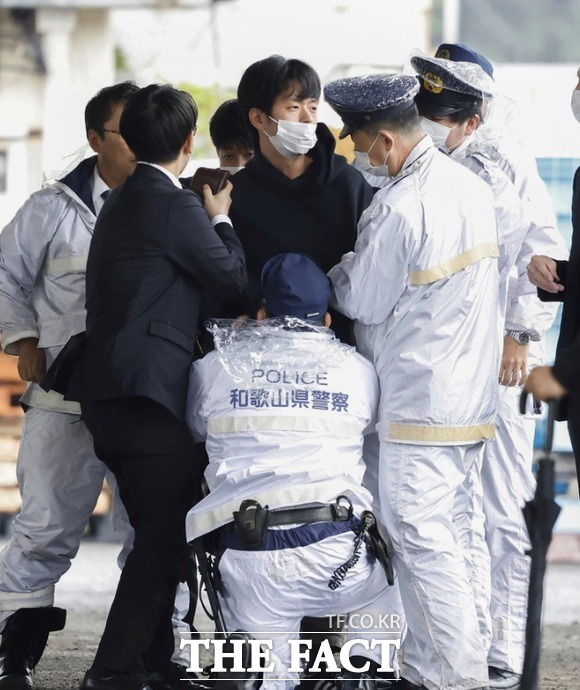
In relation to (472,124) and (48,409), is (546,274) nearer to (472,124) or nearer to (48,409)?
(472,124)

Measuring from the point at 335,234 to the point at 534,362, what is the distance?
0.98 m

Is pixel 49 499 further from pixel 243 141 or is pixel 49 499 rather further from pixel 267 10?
pixel 267 10

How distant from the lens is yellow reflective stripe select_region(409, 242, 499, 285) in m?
3.51

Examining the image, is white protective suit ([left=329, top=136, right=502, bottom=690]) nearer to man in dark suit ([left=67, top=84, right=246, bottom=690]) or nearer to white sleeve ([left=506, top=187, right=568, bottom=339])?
man in dark suit ([left=67, top=84, right=246, bottom=690])

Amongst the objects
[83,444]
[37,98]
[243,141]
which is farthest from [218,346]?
[37,98]

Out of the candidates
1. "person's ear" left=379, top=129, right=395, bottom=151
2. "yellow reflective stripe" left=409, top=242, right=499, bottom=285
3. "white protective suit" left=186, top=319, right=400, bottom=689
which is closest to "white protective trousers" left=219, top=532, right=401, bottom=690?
"white protective suit" left=186, top=319, right=400, bottom=689

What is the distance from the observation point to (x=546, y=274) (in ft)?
12.1

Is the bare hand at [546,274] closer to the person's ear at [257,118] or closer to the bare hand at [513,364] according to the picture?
the bare hand at [513,364]

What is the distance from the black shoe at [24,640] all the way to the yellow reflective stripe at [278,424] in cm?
109

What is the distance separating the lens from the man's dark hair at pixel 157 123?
140 inches

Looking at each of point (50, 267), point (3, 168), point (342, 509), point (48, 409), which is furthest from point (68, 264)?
point (3, 168)

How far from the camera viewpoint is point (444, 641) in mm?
3467

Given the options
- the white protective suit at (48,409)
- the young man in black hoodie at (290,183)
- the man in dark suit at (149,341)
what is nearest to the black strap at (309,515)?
the man in dark suit at (149,341)

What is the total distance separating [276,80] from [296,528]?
1.25 m
